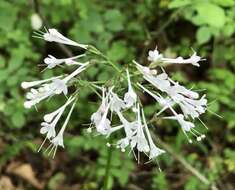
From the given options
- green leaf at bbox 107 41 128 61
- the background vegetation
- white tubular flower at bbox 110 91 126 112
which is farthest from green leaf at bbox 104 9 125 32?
white tubular flower at bbox 110 91 126 112

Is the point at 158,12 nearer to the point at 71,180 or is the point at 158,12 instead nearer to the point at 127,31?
the point at 127,31

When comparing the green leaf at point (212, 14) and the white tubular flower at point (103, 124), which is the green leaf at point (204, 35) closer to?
the green leaf at point (212, 14)

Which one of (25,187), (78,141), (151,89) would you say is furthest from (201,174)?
(151,89)

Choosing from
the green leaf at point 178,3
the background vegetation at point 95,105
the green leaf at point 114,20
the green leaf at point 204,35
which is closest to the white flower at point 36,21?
the background vegetation at point 95,105

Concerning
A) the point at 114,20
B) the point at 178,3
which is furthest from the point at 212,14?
the point at 114,20

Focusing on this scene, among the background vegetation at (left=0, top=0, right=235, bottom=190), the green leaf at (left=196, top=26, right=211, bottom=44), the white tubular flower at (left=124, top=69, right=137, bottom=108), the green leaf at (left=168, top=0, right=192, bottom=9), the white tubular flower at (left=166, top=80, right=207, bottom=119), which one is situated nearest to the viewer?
the white tubular flower at (left=124, top=69, right=137, bottom=108)

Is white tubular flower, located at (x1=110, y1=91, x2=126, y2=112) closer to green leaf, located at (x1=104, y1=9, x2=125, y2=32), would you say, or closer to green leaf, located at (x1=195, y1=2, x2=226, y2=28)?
green leaf, located at (x1=195, y1=2, x2=226, y2=28)
